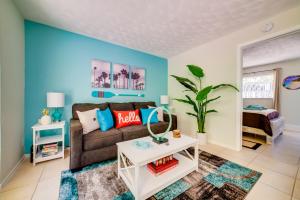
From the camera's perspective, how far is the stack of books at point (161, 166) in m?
1.43

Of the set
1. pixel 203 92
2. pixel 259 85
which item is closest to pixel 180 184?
pixel 203 92

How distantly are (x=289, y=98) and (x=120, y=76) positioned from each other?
545 centimetres

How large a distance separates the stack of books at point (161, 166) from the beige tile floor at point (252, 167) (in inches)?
31.7

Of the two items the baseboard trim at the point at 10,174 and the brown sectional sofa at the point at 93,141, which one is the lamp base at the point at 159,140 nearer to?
the brown sectional sofa at the point at 93,141

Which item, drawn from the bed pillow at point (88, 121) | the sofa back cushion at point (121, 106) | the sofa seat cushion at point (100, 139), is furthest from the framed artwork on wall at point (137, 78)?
the sofa seat cushion at point (100, 139)

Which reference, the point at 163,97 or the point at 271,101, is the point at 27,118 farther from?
the point at 271,101

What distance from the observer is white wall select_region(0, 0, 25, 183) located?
1.40 meters

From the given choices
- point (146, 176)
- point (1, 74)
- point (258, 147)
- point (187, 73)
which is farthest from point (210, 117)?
point (1, 74)

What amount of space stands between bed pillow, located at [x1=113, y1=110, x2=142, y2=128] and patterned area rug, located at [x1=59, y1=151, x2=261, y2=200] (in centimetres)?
72

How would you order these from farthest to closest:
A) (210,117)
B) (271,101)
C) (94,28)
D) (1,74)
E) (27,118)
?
(271,101) → (210,117) → (94,28) → (27,118) → (1,74)

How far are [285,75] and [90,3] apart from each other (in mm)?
5894

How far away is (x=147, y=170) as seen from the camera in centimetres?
152

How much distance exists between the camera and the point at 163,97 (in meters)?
3.52

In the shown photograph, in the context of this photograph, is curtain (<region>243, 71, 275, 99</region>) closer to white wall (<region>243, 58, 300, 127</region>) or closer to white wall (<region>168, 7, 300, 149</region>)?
white wall (<region>243, 58, 300, 127</region>)
